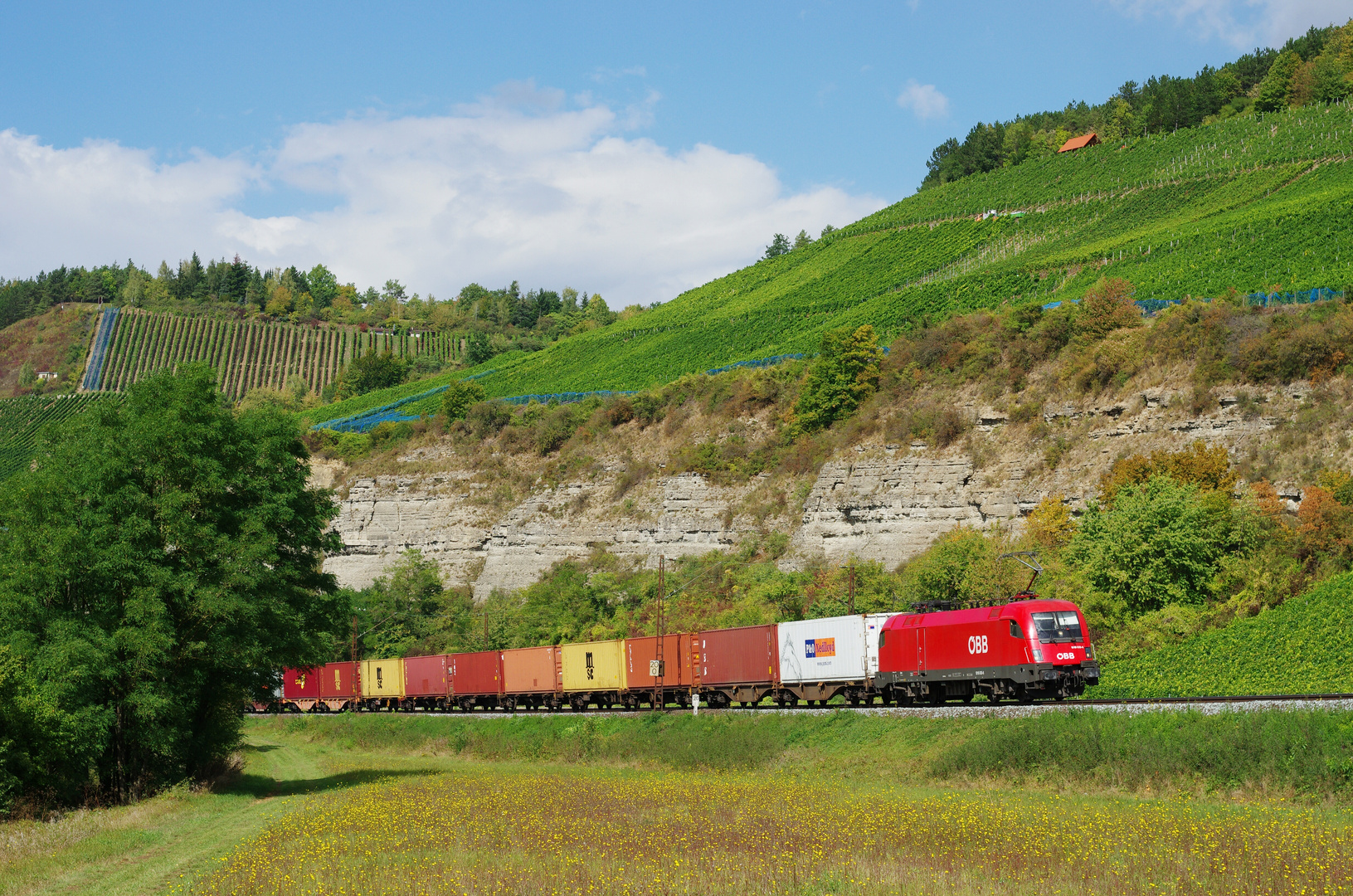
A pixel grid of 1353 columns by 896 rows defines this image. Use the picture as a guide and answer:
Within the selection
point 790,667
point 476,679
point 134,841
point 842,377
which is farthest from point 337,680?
point 134,841

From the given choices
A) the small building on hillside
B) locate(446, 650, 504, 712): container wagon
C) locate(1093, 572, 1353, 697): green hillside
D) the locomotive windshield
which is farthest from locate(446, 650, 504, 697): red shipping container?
the small building on hillside

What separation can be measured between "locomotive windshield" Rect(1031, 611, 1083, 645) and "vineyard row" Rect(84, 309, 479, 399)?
429 ft

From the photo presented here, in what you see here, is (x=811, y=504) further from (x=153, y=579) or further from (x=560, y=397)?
(x=153, y=579)

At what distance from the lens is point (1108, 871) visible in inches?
583

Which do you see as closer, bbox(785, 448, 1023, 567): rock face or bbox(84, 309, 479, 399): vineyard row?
bbox(785, 448, 1023, 567): rock face

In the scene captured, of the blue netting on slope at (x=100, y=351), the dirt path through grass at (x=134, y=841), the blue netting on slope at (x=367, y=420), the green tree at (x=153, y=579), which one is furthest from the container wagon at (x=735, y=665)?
the blue netting on slope at (x=100, y=351)

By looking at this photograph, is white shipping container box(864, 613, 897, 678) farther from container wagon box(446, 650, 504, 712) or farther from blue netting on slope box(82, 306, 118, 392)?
blue netting on slope box(82, 306, 118, 392)

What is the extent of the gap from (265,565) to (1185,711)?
81.4 feet

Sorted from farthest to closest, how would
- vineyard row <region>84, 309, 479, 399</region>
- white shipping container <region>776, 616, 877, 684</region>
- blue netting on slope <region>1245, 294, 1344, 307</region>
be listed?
vineyard row <region>84, 309, 479, 399</region> < blue netting on slope <region>1245, 294, 1344, 307</region> < white shipping container <region>776, 616, 877, 684</region>

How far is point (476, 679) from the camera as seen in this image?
165ft

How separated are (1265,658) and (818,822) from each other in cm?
1897

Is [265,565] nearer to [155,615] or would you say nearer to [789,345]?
[155,615]

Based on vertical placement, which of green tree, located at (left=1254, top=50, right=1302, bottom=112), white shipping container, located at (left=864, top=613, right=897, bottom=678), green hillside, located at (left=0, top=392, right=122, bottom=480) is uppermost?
green tree, located at (left=1254, top=50, right=1302, bottom=112)

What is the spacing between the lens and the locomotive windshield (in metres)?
28.9
